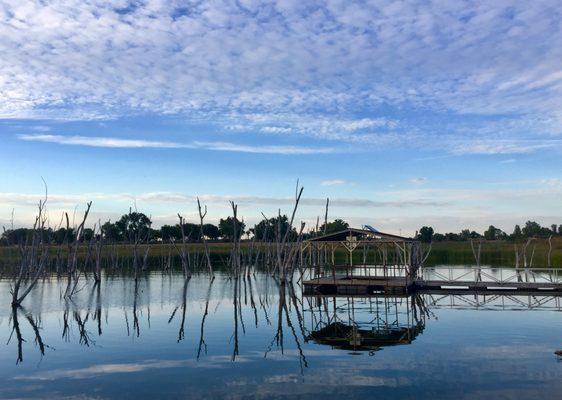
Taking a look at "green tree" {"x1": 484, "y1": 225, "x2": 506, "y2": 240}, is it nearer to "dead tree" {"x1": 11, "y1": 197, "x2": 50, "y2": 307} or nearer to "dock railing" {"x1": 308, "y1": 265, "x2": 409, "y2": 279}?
"dock railing" {"x1": 308, "y1": 265, "x2": 409, "y2": 279}

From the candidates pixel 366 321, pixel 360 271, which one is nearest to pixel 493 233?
pixel 360 271

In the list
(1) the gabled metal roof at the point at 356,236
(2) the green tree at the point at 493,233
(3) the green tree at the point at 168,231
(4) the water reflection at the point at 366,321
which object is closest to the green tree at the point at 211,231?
(3) the green tree at the point at 168,231

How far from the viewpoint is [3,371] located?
1508cm

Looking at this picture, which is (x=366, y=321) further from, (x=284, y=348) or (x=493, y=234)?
(x=493, y=234)

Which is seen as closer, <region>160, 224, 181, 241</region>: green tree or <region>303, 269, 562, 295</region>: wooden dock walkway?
<region>303, 269, 562, 295</region>: wooden dock walkway

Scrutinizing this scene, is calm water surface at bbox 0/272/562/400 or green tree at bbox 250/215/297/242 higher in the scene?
green tree at bbox 250/215/297/242

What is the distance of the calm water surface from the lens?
13.0 m

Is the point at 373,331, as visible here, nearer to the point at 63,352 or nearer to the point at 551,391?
the point at 551,391

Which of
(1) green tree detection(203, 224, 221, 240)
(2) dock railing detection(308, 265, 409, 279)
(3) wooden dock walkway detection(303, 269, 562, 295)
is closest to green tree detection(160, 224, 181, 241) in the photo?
(1) green tree detection(203, 224, 221, 240)

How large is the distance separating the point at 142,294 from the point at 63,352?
1744cm

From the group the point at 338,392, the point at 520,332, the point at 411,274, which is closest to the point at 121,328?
the point at 338,392

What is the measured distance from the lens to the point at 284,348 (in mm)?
18016

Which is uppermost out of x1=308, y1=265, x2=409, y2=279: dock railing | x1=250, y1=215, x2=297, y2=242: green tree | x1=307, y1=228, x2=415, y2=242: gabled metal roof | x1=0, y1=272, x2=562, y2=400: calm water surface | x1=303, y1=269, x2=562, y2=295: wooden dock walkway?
x1=250, y1=215, x2=297, y2=242: green tree

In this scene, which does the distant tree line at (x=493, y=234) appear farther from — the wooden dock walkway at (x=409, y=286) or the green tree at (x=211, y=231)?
the wooden dock walkway at (x=409, y=286)
